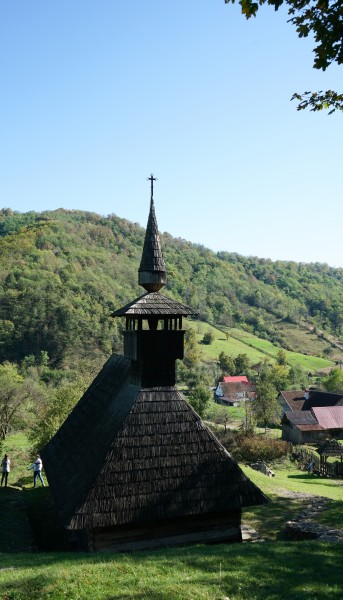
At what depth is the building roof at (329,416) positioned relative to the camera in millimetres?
55594

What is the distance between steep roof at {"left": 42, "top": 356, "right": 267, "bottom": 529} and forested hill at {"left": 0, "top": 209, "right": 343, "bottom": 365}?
23.8m

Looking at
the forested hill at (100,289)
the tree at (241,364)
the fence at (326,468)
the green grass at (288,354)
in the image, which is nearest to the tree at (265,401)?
the fence at (326,468)

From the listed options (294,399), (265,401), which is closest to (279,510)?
(265,401)

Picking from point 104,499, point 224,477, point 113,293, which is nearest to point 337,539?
point 224,477

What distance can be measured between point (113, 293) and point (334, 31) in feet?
329

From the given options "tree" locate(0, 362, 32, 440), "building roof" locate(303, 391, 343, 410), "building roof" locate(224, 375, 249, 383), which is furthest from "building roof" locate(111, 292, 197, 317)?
"building roof" locate(224, 375, 249, 383)

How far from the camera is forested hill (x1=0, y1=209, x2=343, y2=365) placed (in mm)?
84375

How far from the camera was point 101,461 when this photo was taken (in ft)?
39.3

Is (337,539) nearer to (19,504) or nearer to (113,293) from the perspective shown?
(19,504)

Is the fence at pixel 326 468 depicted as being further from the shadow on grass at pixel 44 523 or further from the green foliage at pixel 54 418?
the shadow on grass at pixel 44 523

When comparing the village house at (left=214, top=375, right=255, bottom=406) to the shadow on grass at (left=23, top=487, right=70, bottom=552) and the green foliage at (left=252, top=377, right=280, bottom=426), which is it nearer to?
the green foliage at (left=252, top=377, right=280, bottom=426)

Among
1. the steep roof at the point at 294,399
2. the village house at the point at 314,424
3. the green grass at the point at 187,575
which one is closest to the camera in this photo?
the green grass at the point at 187,575

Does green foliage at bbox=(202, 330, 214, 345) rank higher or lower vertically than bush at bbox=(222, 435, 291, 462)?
higher

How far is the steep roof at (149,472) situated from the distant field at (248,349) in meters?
90.0
